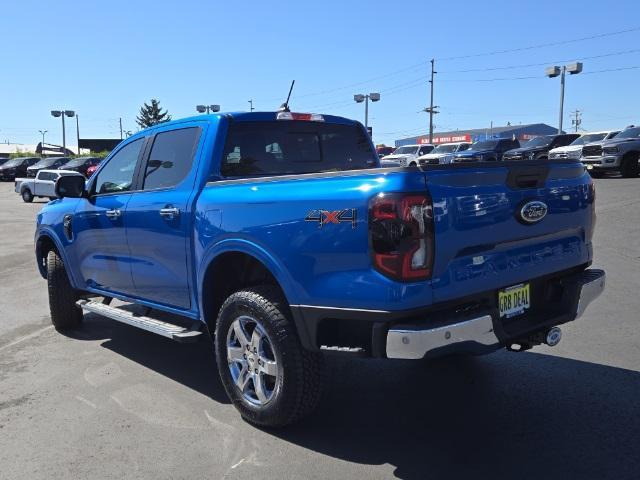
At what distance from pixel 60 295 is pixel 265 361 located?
10.6ft

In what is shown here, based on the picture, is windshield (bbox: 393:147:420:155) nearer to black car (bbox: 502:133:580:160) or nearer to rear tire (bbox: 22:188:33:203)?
black car (bbox: 502:133:580:160)

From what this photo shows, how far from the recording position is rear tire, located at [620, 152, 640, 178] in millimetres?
20719

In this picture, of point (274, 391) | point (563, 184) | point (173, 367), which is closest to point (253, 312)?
point (274, 391)

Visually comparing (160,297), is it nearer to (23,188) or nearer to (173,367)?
(173,367)

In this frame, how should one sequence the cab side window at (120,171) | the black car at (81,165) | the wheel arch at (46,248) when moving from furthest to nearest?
1. the black car at (81,165)
2. the wheel arch at (46,248)
3. the cab side window at (120,171)

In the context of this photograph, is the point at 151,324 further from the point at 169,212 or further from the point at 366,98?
the point at 366,98

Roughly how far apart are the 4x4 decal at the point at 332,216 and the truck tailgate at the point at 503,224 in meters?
0.40

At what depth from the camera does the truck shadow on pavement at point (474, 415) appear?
10.4 feet

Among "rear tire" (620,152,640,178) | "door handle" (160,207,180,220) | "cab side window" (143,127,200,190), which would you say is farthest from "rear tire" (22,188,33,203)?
"door handle" (160,207,180,220)

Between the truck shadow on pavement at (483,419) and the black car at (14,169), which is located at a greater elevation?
the black car at (14,169)

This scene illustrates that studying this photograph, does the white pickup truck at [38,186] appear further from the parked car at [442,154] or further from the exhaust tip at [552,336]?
the exhaust tip at [552,336]

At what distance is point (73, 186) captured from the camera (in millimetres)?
5242

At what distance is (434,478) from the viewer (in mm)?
3035

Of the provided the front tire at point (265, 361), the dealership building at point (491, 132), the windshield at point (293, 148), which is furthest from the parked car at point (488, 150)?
the dealership building at point (491, 132)
